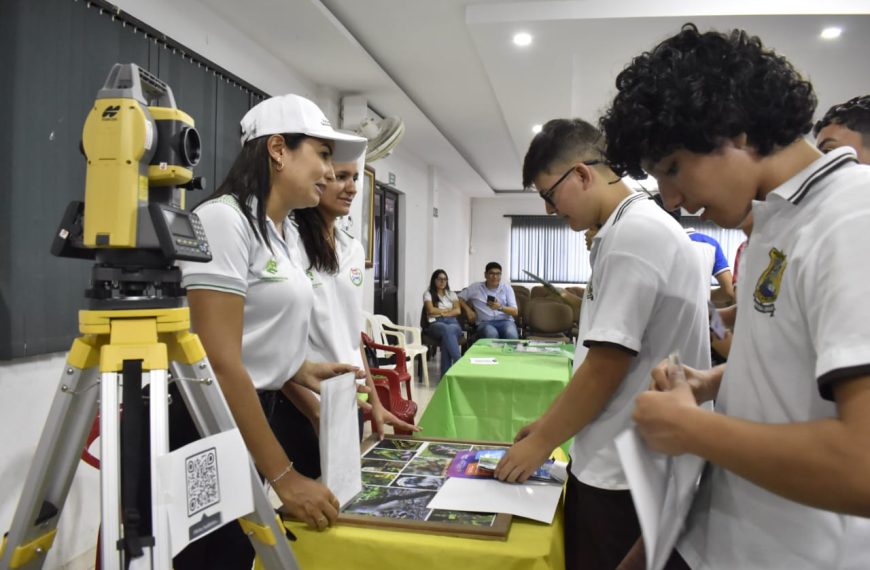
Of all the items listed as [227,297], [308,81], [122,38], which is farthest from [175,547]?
[308,81]

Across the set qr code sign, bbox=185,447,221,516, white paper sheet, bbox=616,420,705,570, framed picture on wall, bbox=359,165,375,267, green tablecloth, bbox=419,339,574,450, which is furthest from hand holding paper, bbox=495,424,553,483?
framed picture on wall, bbox=359,165,375,267

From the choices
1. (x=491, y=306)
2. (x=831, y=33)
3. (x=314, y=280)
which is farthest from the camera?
(x=491, y=306)

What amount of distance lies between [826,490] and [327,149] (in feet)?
3.64

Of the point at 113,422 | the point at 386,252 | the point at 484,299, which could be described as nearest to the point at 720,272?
the point at 113,422

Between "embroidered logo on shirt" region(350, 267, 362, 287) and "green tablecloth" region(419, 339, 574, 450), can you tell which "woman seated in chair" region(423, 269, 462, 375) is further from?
"embroidered logo on shirt" region(350, 267, 362, 287)

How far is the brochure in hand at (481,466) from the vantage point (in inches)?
45.0

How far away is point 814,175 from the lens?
2.02ft

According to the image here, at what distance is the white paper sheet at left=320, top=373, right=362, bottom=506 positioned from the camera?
0.95 m

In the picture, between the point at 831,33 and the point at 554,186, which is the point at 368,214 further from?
the point at 554,186

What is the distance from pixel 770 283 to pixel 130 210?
30.4 inches

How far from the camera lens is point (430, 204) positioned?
29.0 feet

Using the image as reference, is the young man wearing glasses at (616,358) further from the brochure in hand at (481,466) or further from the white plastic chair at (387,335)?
the white plastic chair at (387,335)

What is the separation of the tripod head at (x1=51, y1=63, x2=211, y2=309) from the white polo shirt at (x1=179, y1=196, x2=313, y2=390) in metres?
0.19

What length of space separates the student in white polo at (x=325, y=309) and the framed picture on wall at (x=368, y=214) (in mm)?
3860
